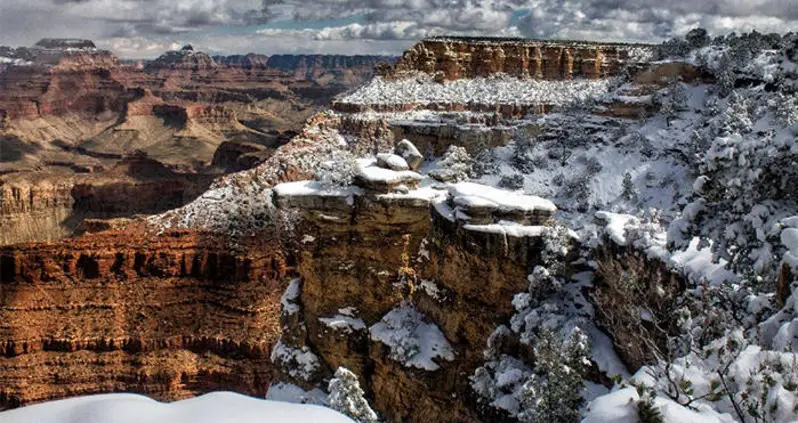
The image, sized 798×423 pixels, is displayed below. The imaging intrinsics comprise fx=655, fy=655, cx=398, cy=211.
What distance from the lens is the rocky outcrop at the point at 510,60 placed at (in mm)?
58356

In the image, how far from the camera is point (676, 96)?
1654 inches

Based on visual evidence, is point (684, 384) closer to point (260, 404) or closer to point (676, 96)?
point (260, 404)

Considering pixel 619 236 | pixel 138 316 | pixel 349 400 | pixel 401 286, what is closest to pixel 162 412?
pixel 349 400

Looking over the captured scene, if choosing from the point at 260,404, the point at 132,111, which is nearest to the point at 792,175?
the point at 260,404

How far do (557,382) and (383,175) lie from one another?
1172 cm

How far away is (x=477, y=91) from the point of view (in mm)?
55906

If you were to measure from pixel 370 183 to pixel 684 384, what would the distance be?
16.7 metres

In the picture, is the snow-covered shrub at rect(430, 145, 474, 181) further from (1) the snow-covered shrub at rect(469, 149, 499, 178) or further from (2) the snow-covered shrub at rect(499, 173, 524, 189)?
(1) the snow-covered shrub at rect(469, 149, 499, 178)

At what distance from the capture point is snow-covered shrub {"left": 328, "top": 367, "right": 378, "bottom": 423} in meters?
16.2

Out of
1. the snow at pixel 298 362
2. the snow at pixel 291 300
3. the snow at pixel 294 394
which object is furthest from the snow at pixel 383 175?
the snow at pixel 294 394

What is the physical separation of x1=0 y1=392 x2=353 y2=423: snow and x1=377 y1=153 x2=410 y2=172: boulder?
18102mm

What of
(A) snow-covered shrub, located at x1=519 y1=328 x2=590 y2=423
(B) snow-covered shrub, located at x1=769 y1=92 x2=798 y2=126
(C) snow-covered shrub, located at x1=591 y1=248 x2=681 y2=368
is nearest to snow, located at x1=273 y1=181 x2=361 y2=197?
(C) snow-covered shrub, located at x1=591 y1=248 x2=681 y2=368

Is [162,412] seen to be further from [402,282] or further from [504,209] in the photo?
[402,282]

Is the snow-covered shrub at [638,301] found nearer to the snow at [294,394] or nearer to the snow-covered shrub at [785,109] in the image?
the snow at [294,394]
